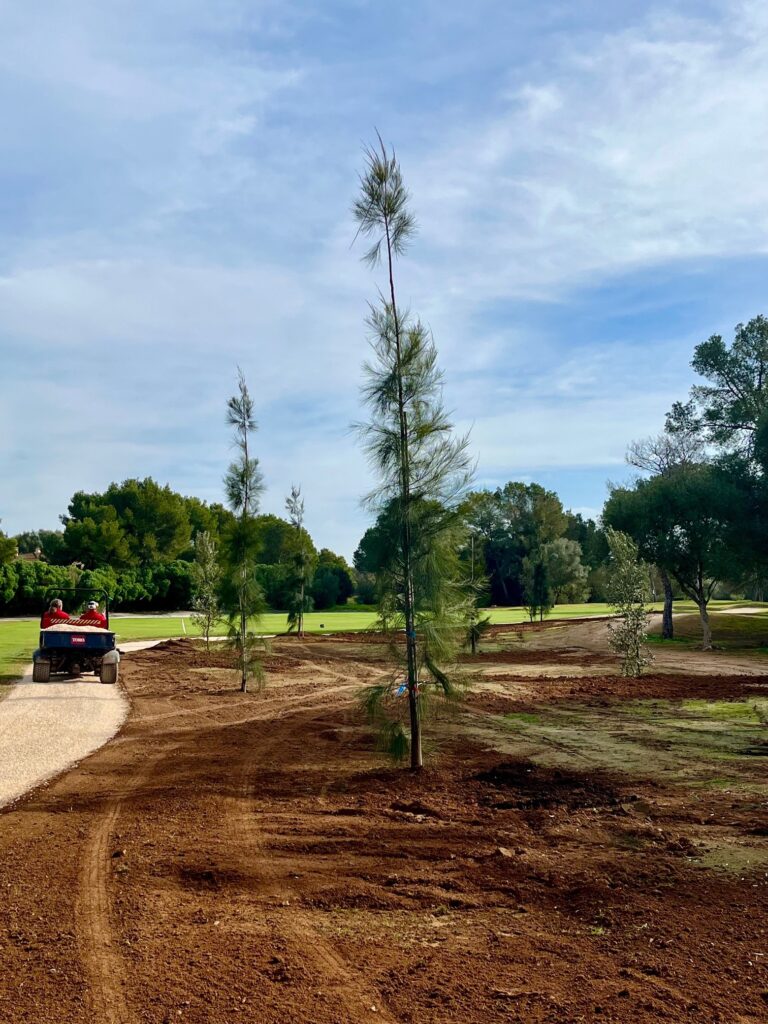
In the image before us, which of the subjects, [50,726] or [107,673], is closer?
[50,726]

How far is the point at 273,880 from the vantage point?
21.1 ft

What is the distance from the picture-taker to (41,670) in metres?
19.9

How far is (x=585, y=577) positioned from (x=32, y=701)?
56.1m

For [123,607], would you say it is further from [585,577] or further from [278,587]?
[585,577]

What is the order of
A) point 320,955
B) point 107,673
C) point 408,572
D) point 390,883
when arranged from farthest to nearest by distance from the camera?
point 107,673 → point 408,572 → point 390,883 → point 320,955

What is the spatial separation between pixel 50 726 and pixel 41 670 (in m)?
6.36

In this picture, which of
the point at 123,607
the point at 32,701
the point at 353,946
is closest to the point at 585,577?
the point at 123,607

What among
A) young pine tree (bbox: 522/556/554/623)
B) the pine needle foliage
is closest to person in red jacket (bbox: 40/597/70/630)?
the pine needle foliage

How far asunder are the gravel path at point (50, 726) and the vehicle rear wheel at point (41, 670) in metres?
0.22

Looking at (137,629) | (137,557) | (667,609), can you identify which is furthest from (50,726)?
(137,557)

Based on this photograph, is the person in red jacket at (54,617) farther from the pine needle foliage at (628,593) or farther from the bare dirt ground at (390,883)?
the pine needle foliage at (628,593)

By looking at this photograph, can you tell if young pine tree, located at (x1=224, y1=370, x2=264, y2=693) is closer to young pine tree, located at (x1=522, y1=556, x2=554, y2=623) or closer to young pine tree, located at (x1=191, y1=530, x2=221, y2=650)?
young pine tree, located at (x1=191, y1=530, x2=221, y2=650)

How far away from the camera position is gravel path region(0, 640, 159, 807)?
1065cm

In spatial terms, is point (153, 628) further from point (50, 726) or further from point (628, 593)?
point (50, 726)
